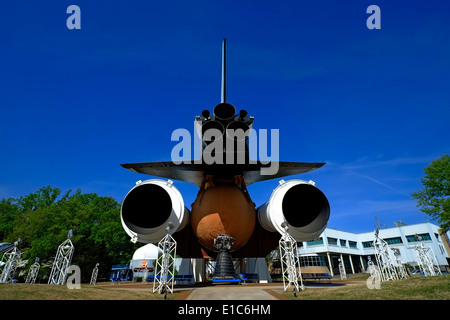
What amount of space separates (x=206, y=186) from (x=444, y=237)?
5787 cm

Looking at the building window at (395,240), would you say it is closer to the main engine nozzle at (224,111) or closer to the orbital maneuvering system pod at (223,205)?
the orbital maneuvering system pod at (223,205)

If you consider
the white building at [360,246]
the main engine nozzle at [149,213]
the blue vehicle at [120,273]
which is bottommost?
the blue vehicle at [120,273]

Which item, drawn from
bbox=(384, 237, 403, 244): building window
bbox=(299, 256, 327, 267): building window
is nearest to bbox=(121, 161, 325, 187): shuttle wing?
bbox=(299, 256, 327, 267): building window

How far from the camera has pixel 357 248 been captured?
49469 millimetres

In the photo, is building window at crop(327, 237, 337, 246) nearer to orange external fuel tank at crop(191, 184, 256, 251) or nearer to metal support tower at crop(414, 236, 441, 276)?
metal support tower at crop(414, 236, 441, 276)

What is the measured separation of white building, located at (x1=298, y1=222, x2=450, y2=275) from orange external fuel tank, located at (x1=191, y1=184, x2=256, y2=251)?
113 feet

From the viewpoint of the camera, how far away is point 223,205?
12.2 meters

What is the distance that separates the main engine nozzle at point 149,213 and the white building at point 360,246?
3769 centimetres

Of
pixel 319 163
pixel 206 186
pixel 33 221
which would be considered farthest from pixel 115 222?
pixel 319 163

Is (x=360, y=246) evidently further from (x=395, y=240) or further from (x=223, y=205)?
(x=223, y=205)

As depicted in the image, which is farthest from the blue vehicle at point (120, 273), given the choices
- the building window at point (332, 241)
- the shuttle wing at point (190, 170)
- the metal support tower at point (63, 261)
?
the building window at point (332, 241)

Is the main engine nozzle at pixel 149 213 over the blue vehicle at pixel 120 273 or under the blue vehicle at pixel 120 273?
over

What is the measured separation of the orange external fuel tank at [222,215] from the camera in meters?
12.1

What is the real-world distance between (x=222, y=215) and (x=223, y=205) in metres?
0.52
